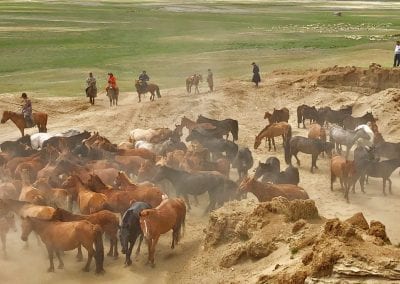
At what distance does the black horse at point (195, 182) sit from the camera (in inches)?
650

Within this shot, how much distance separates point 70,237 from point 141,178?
17.8 feet

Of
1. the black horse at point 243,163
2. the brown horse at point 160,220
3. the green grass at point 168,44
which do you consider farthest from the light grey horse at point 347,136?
the green grass at point 168,44

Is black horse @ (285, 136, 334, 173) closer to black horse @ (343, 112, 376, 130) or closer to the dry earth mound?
black horse @ (343, 112, 376, 130)

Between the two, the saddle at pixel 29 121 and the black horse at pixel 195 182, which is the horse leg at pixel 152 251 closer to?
the black horse at pixel 195 182

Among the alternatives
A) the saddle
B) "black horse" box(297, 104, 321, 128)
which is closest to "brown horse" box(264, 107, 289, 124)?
"black horse" box(297, 104, 321, 128)

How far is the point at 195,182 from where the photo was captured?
650 inches

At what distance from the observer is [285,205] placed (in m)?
12.7

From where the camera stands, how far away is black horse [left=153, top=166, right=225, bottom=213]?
16.5 metres

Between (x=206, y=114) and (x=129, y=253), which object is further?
(x=206, y=114)

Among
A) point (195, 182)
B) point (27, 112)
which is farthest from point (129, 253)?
point (27, 112)

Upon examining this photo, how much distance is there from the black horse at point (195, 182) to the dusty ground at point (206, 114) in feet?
2.26

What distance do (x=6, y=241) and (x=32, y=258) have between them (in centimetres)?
117

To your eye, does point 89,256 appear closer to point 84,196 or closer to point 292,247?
point 84,196

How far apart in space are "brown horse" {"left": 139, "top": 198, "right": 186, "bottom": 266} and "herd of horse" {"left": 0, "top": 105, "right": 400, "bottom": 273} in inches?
0.9
